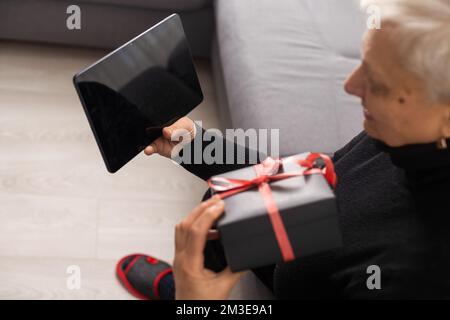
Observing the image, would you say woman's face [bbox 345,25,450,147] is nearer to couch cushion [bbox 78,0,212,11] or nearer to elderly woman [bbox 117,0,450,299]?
elderly woman [bbox 117,0,450,299]

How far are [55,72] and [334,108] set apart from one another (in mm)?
1039

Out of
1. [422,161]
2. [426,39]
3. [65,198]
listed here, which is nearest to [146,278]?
[65,198]

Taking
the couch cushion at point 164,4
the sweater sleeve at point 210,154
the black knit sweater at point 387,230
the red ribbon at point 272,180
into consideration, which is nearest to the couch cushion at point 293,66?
the couch cushion at point 164,4

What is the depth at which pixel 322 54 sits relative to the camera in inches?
58.7

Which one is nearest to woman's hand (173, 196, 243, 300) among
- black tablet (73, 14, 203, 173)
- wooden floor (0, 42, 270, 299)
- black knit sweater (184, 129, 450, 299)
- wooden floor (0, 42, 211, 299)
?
black knit sweater (184, 129, 450, 299)

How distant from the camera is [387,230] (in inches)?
32.1

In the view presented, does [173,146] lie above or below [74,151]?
above

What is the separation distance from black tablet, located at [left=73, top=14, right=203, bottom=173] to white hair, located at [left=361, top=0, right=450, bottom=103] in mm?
492

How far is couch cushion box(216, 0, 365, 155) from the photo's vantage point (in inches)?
52.6

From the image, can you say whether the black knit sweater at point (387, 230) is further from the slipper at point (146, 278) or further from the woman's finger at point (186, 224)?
the slipper at point (146, 278)

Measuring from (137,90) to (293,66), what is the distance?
1.97ft

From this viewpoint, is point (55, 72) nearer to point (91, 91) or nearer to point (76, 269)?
point (76, 269)

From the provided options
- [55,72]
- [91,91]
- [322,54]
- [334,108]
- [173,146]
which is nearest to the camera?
[91,91]
